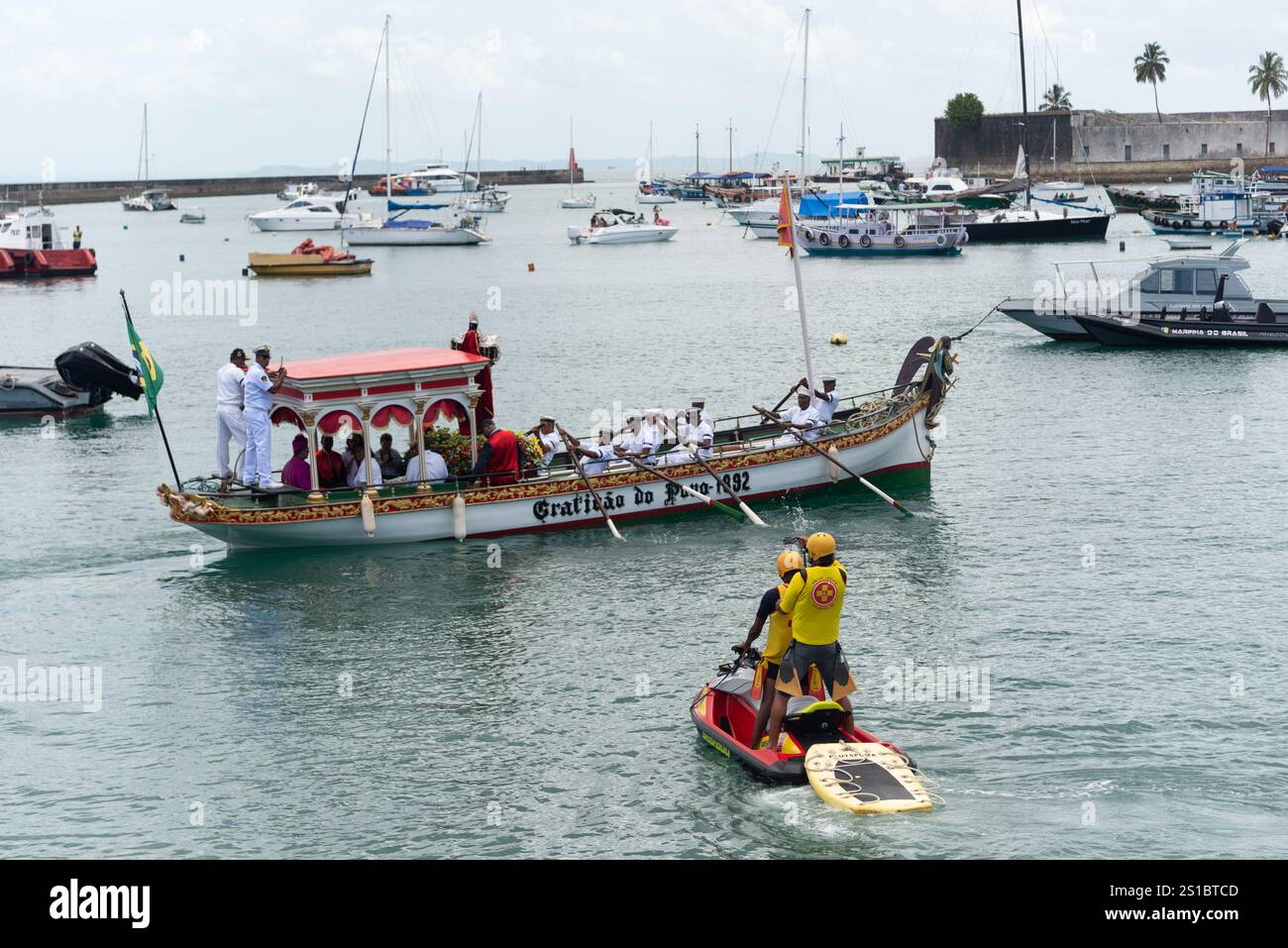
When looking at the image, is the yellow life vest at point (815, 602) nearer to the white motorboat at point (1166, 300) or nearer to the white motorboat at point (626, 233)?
the white motorboat at point (1166, 300)

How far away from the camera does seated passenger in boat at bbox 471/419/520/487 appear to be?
28.1 meters

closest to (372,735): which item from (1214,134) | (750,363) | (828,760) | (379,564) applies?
(828,760)

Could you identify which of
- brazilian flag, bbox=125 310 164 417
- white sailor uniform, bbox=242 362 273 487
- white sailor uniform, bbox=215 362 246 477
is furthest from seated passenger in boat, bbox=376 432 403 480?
brazilian flag, bbox=125 310 164 417

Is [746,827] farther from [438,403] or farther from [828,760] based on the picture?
[438,403]

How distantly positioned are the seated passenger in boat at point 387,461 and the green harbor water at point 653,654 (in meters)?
1.61

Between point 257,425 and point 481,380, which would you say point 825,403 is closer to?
point 481,380

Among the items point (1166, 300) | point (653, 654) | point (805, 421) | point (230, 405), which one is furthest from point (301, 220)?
point (653, 654)

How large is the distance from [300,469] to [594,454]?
580 centimetres

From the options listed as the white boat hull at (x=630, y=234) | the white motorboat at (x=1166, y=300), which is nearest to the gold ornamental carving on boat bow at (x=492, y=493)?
the white motorboat at (x=1166, y=300)

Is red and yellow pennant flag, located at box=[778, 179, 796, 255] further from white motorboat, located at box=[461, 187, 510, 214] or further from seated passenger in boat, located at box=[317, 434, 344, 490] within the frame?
white motorboat, located at box=[461, 187, 510, 214]

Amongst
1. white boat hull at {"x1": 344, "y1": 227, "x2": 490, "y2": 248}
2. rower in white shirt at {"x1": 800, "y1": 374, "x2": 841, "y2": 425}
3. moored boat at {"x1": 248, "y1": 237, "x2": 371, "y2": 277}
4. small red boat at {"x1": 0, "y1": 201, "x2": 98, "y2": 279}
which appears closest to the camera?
rower in white shirt at {"x1": 800, "y1": 374, "x2": 841, "y2": 425}

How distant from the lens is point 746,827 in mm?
15789

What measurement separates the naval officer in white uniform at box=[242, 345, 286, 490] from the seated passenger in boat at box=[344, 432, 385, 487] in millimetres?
1360
